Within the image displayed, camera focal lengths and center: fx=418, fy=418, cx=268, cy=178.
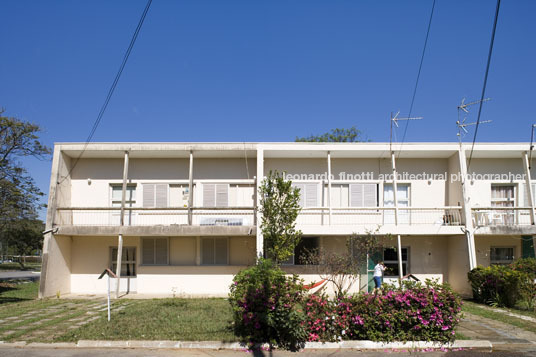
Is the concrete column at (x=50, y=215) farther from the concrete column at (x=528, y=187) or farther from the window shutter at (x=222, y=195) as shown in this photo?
the concrete column at (x=528, y=187)

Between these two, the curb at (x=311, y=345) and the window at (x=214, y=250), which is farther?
the window at (x=214, y=250)

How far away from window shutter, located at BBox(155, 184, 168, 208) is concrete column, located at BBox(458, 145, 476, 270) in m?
12.7

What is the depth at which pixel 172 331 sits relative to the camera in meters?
9.59

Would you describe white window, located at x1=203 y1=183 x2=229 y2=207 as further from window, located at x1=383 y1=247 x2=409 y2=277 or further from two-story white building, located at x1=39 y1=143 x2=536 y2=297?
window, located at x1=383 y1=247 x2=409 y2=277

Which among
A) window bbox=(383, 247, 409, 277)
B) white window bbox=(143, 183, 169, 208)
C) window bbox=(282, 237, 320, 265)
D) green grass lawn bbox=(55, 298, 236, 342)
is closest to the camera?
green grass lawn bbox=(55, 298, 236, 342)

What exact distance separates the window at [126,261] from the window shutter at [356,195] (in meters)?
10.1

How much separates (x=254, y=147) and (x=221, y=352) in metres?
10.3

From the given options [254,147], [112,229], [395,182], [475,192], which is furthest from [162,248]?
[475,192]

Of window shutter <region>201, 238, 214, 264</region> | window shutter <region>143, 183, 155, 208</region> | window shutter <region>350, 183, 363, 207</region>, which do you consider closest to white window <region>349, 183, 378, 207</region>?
window shutter <region>350, 183, 363, 207</region>

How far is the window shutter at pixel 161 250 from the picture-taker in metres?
18.3

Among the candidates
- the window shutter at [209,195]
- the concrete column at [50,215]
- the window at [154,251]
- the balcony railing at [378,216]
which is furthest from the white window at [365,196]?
the concrete column at [50,215]

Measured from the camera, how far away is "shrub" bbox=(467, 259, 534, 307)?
13.5 m

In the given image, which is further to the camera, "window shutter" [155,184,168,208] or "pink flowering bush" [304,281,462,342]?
"window shutter" [155,184,168,208]

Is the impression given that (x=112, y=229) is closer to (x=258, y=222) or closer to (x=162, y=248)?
(x=162, y=248)
